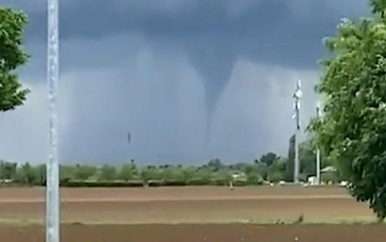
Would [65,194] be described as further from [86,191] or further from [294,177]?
[294,177]

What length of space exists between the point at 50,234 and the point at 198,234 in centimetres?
3419

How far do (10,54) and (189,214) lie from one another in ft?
144

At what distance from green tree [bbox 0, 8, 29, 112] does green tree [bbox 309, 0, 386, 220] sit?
32.9ft

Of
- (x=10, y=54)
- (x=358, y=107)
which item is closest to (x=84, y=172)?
(x=10, y=54)

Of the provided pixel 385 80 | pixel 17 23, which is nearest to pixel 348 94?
pixel 385 80

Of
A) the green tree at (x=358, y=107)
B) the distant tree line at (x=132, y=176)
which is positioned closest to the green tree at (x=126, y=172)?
the distant tree line at (x=132, y=176)

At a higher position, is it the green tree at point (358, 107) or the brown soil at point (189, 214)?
the green tree at point (358, 107)

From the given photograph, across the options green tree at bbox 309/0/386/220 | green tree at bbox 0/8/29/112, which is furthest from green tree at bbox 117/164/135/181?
green tree at bbox 309/0/386/220

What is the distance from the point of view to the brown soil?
4856 cm

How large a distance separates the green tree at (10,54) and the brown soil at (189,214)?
11576 mm

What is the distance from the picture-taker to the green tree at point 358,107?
21969 mm

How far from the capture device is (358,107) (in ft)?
74.3

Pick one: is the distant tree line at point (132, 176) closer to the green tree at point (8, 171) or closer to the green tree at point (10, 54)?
the green tree at point (8, 171)

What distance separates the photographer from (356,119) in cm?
2341
